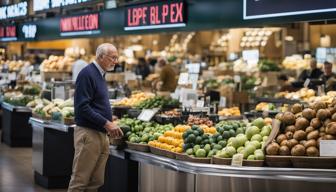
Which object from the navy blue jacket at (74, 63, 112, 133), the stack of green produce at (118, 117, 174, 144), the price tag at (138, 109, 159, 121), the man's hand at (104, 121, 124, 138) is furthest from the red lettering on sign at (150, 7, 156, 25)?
the man's hand at (104, 121, 124, 138)

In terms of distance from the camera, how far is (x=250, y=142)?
617 centimetres

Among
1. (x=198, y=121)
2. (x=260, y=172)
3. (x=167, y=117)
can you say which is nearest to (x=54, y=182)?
(x=167, y=117)

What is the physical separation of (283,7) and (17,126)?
7.79 m

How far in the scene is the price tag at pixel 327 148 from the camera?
18.6 feet

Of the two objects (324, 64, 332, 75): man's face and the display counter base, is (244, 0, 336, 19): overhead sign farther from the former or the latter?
(324, 64, 332, 75): man's face

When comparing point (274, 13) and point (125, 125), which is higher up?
point (274, 13)

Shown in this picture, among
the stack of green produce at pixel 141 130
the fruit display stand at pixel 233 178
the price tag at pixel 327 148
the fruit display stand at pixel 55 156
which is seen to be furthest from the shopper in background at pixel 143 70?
the price tag at pixel 327 148

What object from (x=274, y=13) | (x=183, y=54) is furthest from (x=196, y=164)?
(x=183, y=54)

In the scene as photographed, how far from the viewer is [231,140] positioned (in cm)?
634

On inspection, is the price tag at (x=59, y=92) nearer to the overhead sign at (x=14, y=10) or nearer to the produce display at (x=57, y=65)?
the overhead sign at (x=14, y=10)

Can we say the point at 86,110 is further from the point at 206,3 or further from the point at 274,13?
the point at 206,3

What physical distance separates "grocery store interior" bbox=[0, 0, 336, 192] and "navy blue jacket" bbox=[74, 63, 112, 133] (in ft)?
0.04

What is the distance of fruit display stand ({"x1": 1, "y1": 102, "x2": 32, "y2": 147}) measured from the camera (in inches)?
543

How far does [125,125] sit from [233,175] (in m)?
2.20
